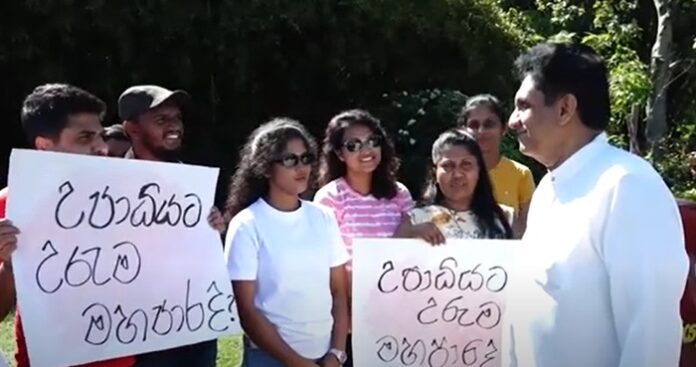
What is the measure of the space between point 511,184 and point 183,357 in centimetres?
170

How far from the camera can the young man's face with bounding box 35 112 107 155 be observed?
→ 3283 millimetres

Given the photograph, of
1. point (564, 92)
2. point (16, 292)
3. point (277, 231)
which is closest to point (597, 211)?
point (564, 92)

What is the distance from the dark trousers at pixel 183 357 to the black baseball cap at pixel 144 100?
37.8 inches

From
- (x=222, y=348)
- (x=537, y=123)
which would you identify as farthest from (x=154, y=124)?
(x=222, y=348)

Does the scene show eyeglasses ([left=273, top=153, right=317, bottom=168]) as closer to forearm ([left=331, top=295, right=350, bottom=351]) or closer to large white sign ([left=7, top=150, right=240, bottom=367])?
large white sign ([left=7, top=150, right=240, bottom=367])

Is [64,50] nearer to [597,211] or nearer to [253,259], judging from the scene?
[253,259]

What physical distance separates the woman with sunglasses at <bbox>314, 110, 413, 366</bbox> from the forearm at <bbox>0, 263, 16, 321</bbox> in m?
1.43

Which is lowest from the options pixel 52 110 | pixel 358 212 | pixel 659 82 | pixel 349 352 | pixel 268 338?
pixel 349 352

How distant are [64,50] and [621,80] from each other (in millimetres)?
8771

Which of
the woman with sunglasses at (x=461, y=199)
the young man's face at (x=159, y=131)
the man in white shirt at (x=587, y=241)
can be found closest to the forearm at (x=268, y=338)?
the woman with sunglasses at (x=461, y=199)

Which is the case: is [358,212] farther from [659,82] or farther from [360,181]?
[659,82]

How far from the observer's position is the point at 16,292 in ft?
10.2

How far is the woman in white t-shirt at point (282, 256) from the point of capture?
3676mm

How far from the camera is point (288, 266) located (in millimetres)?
3666
